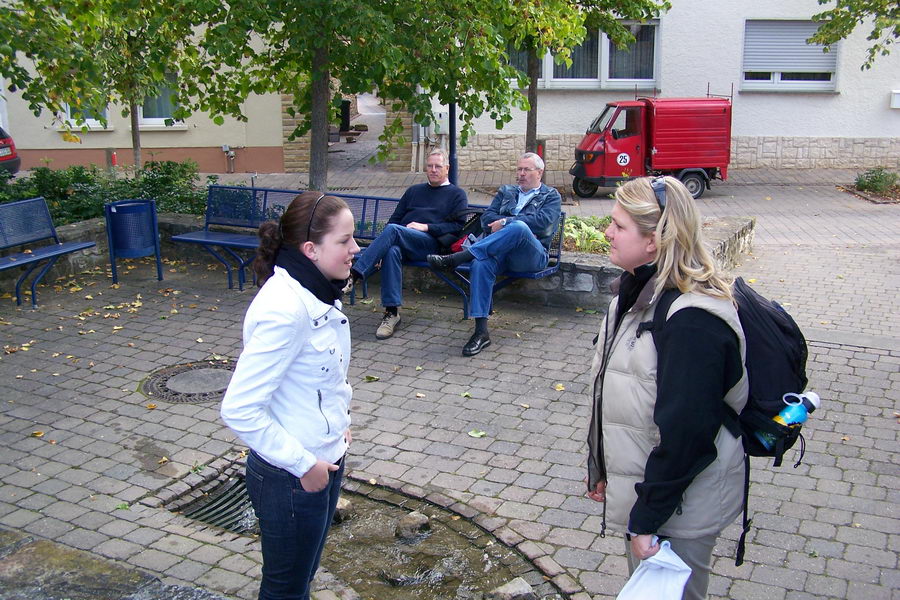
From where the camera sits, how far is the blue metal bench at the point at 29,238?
858 cm

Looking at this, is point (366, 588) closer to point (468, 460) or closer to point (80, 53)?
point (468, 460)

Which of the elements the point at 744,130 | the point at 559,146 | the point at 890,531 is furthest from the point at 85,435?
the point at 744,130

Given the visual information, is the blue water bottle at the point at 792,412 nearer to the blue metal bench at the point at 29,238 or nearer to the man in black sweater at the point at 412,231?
the man in black sweater at the point at 412,231

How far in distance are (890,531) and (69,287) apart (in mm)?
A: 7721

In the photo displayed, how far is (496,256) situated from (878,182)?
38.5 ft

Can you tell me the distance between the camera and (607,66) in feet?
66.2

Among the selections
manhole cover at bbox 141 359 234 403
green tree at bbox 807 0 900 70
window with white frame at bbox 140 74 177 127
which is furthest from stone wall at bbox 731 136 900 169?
manhole cover at bbox 141 359 234 403

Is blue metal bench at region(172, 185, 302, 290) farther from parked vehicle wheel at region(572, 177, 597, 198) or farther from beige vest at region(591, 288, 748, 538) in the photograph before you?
parked vehicle wheel at region(572, 177, 597, 198)

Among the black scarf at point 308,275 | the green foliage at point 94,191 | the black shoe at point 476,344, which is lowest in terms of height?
the black shoe at point 476,344

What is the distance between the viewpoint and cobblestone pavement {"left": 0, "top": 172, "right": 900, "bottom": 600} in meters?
4.37

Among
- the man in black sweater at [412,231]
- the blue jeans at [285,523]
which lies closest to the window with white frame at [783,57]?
the man in black sweater at [412,231]

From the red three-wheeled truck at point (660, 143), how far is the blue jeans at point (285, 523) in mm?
13946

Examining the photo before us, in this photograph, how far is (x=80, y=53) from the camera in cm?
816

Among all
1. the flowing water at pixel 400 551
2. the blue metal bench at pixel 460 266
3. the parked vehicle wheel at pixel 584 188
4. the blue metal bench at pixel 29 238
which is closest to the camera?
the flowing water at pixel 400 551
